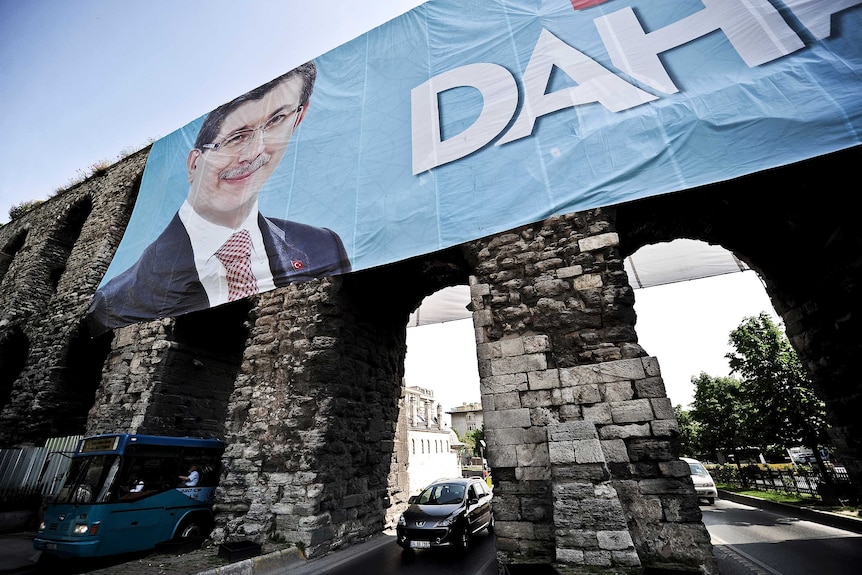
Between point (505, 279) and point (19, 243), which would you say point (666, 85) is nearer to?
point (505, 279)

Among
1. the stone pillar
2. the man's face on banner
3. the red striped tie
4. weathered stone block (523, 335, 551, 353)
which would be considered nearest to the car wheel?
the stone pillar

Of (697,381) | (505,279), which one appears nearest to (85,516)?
(505,279)

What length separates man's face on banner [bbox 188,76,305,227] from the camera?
793cm

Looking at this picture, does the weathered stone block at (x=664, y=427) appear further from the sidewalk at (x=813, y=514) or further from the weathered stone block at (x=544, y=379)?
the sidewalk at (x=813, y=514)

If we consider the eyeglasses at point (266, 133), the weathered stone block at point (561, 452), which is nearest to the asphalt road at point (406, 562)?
the weathered stone block at point (561, 452)

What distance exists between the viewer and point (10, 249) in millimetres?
15500

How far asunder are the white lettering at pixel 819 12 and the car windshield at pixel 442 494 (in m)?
8.20

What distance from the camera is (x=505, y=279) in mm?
5109

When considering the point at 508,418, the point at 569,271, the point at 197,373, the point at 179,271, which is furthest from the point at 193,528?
the point at 569,271

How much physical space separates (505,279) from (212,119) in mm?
8825

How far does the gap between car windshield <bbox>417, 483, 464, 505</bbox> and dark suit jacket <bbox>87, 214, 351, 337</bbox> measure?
14.5 ft

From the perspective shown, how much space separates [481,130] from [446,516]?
613 cm

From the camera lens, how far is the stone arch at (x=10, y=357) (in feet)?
39.0

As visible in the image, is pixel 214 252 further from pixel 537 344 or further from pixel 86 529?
pixel 537 344
